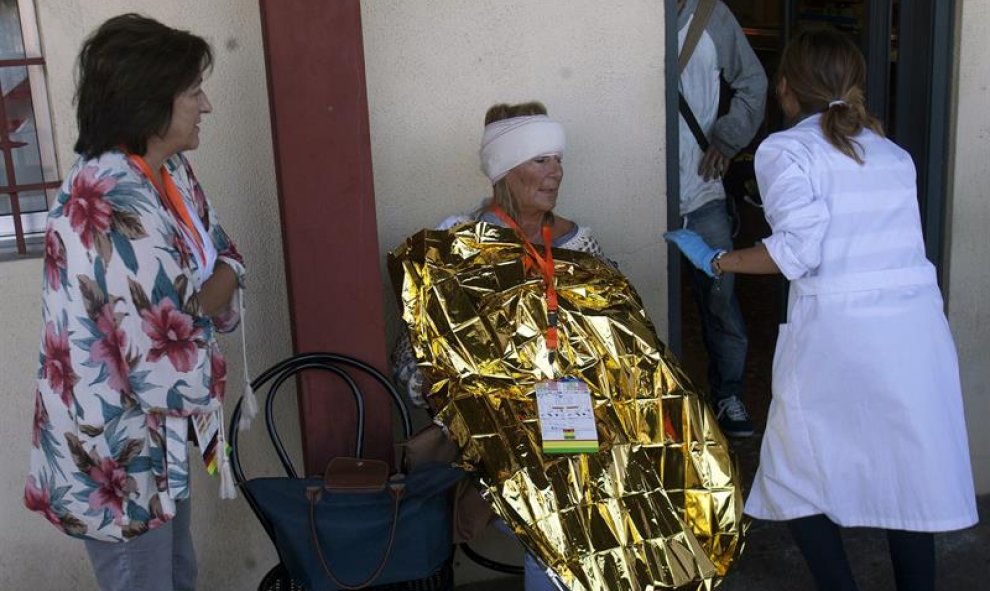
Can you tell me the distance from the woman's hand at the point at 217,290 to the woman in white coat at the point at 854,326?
4.12ft

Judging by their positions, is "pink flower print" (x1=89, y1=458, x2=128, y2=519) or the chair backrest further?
the chair backrest

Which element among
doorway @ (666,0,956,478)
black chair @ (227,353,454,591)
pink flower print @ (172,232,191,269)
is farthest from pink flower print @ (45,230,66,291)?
doorway @ (666,0,956,478)

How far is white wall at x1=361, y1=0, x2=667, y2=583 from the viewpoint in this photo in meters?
3.32

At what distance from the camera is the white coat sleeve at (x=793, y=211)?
279 centimetres

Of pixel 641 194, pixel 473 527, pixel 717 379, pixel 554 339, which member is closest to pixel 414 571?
pixel 473 527

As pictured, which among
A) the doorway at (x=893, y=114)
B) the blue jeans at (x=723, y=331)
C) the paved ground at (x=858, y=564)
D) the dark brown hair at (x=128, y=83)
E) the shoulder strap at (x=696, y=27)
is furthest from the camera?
the blue jeans at (x=723, y=331)

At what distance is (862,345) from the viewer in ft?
9.38

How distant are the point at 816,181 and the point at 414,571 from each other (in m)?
1.32

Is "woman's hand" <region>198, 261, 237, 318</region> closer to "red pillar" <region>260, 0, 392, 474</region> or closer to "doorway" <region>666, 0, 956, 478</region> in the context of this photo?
"red pillar" <region>260, 0, 392, 474</region>

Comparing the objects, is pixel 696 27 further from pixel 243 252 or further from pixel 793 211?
pixel 243 252

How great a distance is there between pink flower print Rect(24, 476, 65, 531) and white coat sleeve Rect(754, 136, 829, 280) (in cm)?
171

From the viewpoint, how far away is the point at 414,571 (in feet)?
8.89

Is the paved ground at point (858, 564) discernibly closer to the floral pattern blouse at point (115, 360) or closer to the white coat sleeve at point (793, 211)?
the white coat sleeve at point (793, 211)

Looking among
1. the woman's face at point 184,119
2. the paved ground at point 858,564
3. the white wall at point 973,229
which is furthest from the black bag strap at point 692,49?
the woman's face at point 184,119
